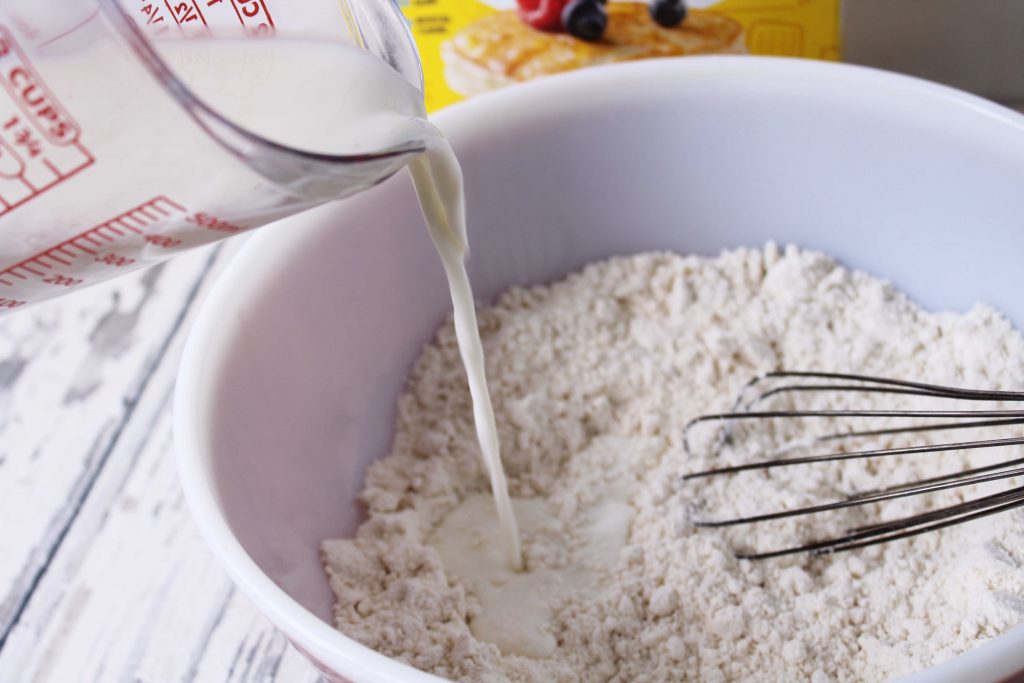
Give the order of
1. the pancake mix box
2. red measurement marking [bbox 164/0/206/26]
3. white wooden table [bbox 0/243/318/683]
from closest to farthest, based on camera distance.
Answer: red measurement marking [bbox 164/0/206/26], white wooden table [bbox 0/243/318/683], the pancake mix box

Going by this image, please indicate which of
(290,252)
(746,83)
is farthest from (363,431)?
(746,83)

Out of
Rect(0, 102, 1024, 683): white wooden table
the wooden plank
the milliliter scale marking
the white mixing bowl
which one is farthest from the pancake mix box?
Result: the milliliter scale marking

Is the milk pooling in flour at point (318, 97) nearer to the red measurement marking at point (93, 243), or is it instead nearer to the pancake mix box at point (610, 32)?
the red measurement marking at point (93, 243)

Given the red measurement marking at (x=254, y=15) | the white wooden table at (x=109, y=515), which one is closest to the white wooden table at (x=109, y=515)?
the white wooden table at (x=109, y=515)

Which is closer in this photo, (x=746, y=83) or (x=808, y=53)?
(x=746, y=83)

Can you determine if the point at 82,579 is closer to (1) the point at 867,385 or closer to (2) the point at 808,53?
(1) the point at 867,385

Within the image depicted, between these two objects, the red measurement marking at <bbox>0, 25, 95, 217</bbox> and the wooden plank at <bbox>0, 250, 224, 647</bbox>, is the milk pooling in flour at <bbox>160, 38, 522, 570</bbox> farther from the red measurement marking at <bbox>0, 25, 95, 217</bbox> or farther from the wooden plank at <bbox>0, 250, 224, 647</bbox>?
the wooden plank at <bbox>0, 250, 224, 647</bbox>
